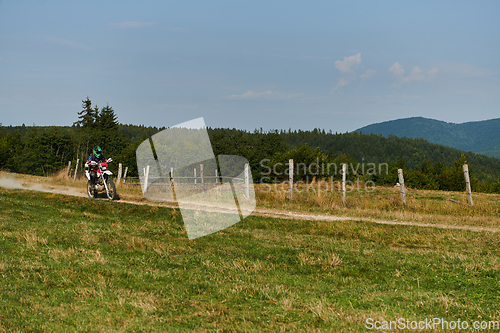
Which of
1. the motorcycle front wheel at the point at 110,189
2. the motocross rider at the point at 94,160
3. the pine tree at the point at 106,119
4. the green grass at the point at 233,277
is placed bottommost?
the green grass at the point at 233,277

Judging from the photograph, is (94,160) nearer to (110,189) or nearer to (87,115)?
(110,189)

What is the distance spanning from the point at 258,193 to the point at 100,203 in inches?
339

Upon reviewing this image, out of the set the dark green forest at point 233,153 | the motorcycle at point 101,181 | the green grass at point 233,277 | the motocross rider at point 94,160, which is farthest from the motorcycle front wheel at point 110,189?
the dark green forest at point 233,153

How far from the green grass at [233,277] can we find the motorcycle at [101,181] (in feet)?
15.8

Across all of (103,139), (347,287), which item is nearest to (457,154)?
(103,139)

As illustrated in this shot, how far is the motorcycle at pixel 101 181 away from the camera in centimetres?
1650

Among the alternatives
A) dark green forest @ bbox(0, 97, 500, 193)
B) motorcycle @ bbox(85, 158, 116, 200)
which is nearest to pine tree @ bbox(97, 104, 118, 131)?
dark green forest @ bbox(0, 97, 500, 193)

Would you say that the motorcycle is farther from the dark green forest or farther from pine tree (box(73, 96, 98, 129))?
pine tree (box(73, 96, 98, 129))

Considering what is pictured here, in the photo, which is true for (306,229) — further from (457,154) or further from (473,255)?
(457,154)

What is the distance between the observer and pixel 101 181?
1716 cm

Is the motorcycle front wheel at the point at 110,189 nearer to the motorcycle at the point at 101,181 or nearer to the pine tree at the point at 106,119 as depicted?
the motorcycle at the point at 101,181

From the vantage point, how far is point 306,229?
40.1ft

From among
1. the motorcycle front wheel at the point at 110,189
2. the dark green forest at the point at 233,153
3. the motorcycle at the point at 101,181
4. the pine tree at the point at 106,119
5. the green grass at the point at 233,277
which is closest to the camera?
the green grass at the point at 233,277

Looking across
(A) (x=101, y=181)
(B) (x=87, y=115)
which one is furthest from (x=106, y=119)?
(A) (x=101, y=181)
